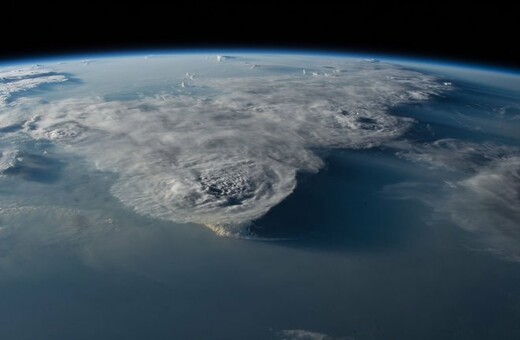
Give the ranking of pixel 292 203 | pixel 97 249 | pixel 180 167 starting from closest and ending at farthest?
pixel 97 249 < pixel 292 203 < pixel 180 167

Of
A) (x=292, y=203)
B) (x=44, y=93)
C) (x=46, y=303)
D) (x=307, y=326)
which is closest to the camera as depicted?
(x=307, y=326)

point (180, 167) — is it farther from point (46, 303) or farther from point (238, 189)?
point (46, 303)

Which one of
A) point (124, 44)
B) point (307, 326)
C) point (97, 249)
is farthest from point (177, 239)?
point (124, 44)

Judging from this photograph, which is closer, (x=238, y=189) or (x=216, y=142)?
(x=238, y=189)

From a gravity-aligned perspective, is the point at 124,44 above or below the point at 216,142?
above

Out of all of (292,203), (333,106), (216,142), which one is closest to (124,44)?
(292,203)

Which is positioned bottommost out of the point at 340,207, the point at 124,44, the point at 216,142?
the point at 340,207
